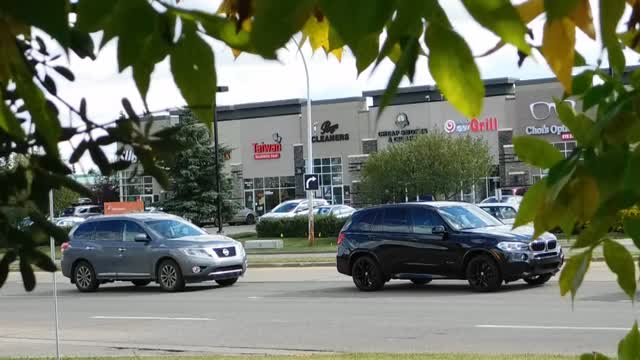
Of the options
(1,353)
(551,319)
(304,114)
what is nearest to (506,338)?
(551,319)

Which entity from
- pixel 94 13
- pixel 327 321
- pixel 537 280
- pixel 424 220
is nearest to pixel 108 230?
pixel 424 220

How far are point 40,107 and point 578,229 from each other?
3.60 feet

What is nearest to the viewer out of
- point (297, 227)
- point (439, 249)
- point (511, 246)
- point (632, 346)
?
point (632, 346)

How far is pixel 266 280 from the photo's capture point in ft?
76.8

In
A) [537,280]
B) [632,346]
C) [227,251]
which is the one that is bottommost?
[537,280]

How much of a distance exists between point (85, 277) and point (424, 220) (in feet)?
28.6

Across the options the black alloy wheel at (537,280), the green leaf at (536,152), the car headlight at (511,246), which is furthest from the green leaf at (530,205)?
the black alloy wheel at (537,280)

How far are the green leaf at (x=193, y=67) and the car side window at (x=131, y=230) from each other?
20.7m

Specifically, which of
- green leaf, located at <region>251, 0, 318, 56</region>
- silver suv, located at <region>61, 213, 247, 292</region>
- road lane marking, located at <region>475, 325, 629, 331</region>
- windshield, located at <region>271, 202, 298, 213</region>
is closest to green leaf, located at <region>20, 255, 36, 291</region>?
green leaf, located at <region>251, 0, 318, 56</region>

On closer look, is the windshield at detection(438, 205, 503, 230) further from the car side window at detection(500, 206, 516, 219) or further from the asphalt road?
the car side window at detection(500, 206, 516, 219)

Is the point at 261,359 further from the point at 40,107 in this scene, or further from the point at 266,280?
the point at 266,280

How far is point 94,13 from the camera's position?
5.28 feet

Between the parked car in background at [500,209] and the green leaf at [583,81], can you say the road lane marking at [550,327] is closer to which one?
the green leaf at [583,81]

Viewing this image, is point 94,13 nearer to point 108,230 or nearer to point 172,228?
point 172,228
